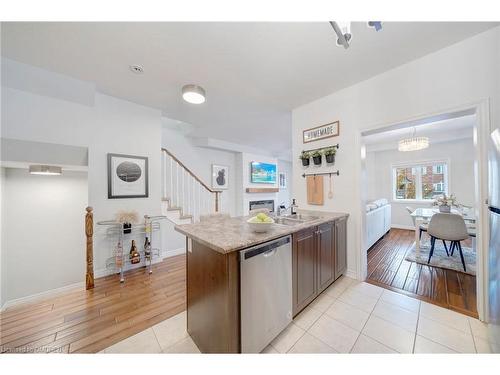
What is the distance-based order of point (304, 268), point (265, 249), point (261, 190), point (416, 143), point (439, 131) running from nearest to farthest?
point (265, 249) → point (304, 268) → point (416, 143) → point (439, 131) → point (261, 190)

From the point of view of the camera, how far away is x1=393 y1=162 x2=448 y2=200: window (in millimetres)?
4793

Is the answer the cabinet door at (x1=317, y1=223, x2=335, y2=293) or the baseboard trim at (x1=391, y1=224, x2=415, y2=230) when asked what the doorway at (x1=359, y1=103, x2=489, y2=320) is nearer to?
the baseboard trim at (x1=391, y1=224, x2=415, y2=230)

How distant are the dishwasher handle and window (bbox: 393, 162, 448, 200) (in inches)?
233

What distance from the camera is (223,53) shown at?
71.4 inches

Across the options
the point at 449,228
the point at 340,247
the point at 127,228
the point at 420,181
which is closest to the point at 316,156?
the point at 340,247

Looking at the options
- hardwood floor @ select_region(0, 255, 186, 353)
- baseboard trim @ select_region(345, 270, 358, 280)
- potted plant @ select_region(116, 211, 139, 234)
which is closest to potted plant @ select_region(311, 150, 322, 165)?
baseboard trim @ select_region(345, 270, 358, 280)

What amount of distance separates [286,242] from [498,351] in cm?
133

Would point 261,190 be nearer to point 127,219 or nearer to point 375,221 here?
point 375,221

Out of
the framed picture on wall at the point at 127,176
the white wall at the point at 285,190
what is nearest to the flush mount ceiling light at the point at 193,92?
the framed picture on wall at the point at 127,176

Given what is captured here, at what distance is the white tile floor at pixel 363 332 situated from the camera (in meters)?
1.34

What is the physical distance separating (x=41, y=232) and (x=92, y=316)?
8.28 ft

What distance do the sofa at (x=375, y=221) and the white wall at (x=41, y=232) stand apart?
5.43 m

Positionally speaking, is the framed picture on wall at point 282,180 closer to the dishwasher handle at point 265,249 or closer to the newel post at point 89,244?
the dishwasher handle at point 265,249
